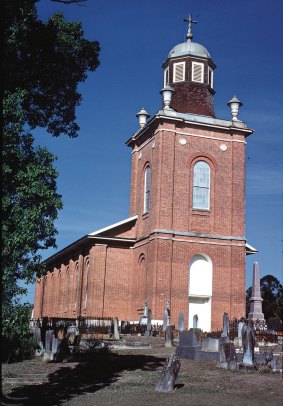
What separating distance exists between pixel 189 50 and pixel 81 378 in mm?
26282

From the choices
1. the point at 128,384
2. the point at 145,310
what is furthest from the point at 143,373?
the point at 145,310

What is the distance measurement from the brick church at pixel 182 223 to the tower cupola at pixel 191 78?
2.5 inches

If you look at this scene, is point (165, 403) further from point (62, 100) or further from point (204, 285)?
point (204, 285)

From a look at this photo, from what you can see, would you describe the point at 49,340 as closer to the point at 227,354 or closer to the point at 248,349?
the point at 227,354

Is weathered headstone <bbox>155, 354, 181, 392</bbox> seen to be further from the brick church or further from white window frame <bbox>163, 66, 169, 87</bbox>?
white window frame <bbox>163, 66, 169, 87</bbox>

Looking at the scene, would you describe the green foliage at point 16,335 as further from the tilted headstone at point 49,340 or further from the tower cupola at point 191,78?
the tower cupola at point 191,78

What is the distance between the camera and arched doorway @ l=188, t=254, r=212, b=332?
32.0m

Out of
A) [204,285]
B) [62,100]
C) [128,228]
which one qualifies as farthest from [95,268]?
[62,100]

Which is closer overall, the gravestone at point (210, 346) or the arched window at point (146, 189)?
the gravestone at point (210, 346)

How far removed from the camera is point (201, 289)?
32094 mm

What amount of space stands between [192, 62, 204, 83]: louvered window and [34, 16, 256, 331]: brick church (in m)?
0.06

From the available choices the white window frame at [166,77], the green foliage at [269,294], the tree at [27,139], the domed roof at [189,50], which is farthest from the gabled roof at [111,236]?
the green foliage at [269,294]

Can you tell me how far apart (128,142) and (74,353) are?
68.1 feet

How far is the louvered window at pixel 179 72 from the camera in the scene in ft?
116
